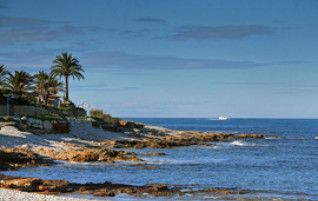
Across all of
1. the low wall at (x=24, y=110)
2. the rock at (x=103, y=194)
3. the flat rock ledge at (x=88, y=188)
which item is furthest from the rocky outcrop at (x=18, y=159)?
the low wall at (x=24, y=110)

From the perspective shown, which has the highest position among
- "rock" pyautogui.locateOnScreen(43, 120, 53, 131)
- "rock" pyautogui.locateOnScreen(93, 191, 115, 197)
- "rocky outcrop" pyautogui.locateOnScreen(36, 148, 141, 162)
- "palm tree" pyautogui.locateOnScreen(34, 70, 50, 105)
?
"palm tree" pyautogui.locateOnScreen(34, 70, 50, 105)

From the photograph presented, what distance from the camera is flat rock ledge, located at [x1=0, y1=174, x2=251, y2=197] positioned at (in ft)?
60.1

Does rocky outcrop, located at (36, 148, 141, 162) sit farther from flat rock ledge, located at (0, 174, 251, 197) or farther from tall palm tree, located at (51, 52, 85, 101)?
tall palm tree, located at (51, 52, 85, 101)

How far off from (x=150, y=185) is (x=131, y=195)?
3001mm

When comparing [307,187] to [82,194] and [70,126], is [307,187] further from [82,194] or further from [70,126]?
[70,126]

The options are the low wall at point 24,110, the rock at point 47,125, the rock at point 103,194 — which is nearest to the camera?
the rock at point 103,194

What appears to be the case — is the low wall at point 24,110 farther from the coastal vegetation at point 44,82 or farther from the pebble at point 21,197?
the pebble at point 21,197

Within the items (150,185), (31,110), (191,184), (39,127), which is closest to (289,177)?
(191,184)

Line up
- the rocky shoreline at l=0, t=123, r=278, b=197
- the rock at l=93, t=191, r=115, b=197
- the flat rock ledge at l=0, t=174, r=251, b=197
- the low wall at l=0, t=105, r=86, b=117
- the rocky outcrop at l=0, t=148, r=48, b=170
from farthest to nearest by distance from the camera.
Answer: the low wall at l=0, t=105, r=86, b=117 < the rocky outcrop at l=0, t=148, r=48, b=170 < the rocky shoreline at l=0, t=123, r=278, b=197 < the flat rock ledge at l=0, t=174, r=251, b=197 < the rock at l=93, t=191, r=115, b=197

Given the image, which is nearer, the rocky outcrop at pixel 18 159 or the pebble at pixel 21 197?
the pebble at pixel 21 197

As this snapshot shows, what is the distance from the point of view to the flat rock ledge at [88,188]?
722 inches

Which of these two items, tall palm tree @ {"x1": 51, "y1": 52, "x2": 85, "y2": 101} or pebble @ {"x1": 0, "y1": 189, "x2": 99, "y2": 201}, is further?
tall palm tree @ {"x1": 51, "y1": 52, "x2": 85, "y2": 101}

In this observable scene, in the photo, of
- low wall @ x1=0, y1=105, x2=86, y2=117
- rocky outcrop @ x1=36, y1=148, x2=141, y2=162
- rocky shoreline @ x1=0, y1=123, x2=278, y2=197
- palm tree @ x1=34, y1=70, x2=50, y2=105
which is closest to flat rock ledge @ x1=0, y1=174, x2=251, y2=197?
rocky shoreline @ x1=0, y1=123, x2=278, y2=197

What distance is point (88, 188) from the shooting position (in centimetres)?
1931
